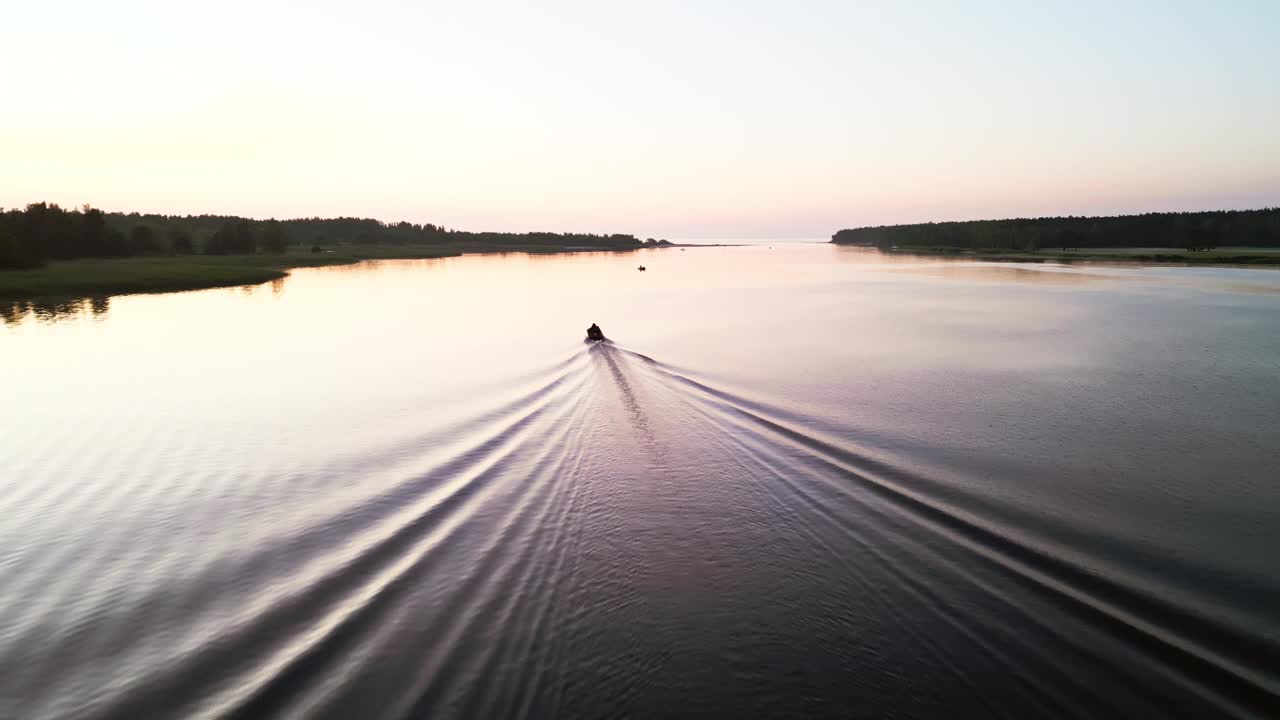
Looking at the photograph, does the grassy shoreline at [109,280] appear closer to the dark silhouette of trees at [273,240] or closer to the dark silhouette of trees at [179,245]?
the dark silhouette of trees at [179,245]

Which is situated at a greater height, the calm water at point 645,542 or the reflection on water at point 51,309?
the reflection on water at point 51,309

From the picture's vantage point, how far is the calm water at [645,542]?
812 cm

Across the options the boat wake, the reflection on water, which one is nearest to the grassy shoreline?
the reflection on water

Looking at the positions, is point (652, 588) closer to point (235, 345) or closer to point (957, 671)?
point (957, 671)

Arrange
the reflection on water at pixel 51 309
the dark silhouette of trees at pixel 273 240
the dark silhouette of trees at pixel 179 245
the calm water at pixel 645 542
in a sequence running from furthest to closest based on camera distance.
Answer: the dark silhouette of trees at pixel 273 240
the dark silhouette of trees at pixel 179 245
the reflection on water at pixel 51 309
the calm water at pixel 645 542

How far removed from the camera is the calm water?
8.12 metres

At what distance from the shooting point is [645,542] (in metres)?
12.1

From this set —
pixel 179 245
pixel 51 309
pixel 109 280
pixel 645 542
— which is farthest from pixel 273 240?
pixel 645 542

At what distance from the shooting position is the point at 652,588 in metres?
10.5

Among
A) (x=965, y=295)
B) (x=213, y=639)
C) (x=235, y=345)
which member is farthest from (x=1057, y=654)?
(x=965, y=295)

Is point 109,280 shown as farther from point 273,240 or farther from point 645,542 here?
point 273,240

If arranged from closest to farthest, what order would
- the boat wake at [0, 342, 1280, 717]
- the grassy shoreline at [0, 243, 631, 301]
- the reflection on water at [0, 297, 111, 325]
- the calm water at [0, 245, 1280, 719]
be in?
the boat wake at [0, 342, 1280, 717]
the calm water at [0, 245, 1280, 719]
the reflection on water at [0, 297, 111, 325]
the grassy shoreline at [0, 243, 631, 301]

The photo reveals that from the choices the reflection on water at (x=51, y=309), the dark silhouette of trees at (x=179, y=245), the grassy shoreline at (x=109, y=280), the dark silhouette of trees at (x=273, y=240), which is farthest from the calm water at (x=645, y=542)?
the dark silhouette of trees at (x=273, y=240)

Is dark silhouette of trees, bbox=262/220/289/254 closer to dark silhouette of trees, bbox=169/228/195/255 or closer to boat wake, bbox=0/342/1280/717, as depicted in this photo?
dark silhouette of trees, bbox=169/228/195/255
